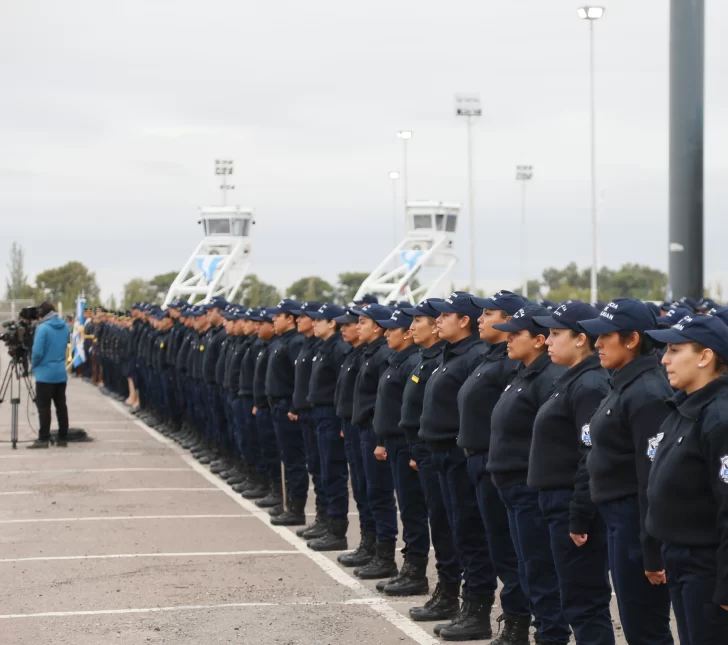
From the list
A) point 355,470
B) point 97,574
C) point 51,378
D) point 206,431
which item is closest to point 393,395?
point 355,470

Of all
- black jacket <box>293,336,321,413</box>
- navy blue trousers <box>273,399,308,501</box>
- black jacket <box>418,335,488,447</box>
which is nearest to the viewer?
black jacket <box>418,335,488,447</box>

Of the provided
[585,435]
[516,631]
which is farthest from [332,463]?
[585,435]

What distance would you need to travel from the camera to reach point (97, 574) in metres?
9.98

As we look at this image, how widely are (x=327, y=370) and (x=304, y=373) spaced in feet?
1.25

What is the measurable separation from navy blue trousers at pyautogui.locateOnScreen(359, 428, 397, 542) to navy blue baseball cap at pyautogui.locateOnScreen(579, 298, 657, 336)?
4.17 metres

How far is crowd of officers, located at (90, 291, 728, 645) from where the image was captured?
522 cm

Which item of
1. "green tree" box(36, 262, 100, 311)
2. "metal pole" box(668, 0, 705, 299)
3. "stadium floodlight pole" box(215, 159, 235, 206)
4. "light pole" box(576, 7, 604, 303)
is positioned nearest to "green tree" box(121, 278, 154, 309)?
"green tree" box(36, 262, 100, 311)

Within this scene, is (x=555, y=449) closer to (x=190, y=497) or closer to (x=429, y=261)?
(x=190, y=497)

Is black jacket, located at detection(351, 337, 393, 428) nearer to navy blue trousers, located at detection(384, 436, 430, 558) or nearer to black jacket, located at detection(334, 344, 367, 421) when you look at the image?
black jacket, located at detection(334, 344, 367, 421)

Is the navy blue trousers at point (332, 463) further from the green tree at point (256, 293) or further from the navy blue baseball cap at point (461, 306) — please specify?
the green tree at point (256, 293)

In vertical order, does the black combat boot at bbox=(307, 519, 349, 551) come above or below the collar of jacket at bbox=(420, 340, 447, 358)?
below

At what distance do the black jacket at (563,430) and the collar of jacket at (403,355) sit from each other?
3.06m

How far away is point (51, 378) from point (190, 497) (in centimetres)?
547

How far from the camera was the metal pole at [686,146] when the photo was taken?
16917mm
